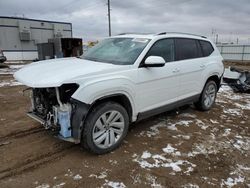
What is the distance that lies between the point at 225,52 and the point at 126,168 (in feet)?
96.6

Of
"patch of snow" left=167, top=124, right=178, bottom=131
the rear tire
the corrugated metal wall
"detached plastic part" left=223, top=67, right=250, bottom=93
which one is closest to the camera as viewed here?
"patch of snow" left=167, top=124, right=178, bottom=131

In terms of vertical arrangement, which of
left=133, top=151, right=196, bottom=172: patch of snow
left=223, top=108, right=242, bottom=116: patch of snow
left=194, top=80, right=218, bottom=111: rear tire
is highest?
left=194, top=80, right=218, bottom=111: rear tire

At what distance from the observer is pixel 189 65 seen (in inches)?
192

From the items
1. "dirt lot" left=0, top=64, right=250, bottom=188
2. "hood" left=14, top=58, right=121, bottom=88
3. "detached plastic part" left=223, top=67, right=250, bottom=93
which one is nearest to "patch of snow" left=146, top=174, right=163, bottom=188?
"dirt lot" left=0, top=64, right=250, bottom=188

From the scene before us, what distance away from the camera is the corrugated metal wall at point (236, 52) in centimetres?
2702

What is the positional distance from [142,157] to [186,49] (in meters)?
2.65

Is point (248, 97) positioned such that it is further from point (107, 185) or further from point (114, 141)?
point (107, 185)

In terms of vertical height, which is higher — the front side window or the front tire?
the front side window

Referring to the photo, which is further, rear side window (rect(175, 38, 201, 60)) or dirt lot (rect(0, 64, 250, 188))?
rear side window (rect(175, 38, 201, 60))

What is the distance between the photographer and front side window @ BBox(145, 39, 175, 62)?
412cm

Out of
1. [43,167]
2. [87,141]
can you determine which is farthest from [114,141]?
[43,167]

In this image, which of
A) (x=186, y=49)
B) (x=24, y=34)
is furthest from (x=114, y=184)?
(x=24, y=34)

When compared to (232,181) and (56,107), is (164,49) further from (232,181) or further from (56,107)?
(232,181)

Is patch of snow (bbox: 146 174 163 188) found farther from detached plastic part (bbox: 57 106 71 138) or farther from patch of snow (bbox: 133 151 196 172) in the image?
detached plastic part (bbox: 57 106 71 138)
